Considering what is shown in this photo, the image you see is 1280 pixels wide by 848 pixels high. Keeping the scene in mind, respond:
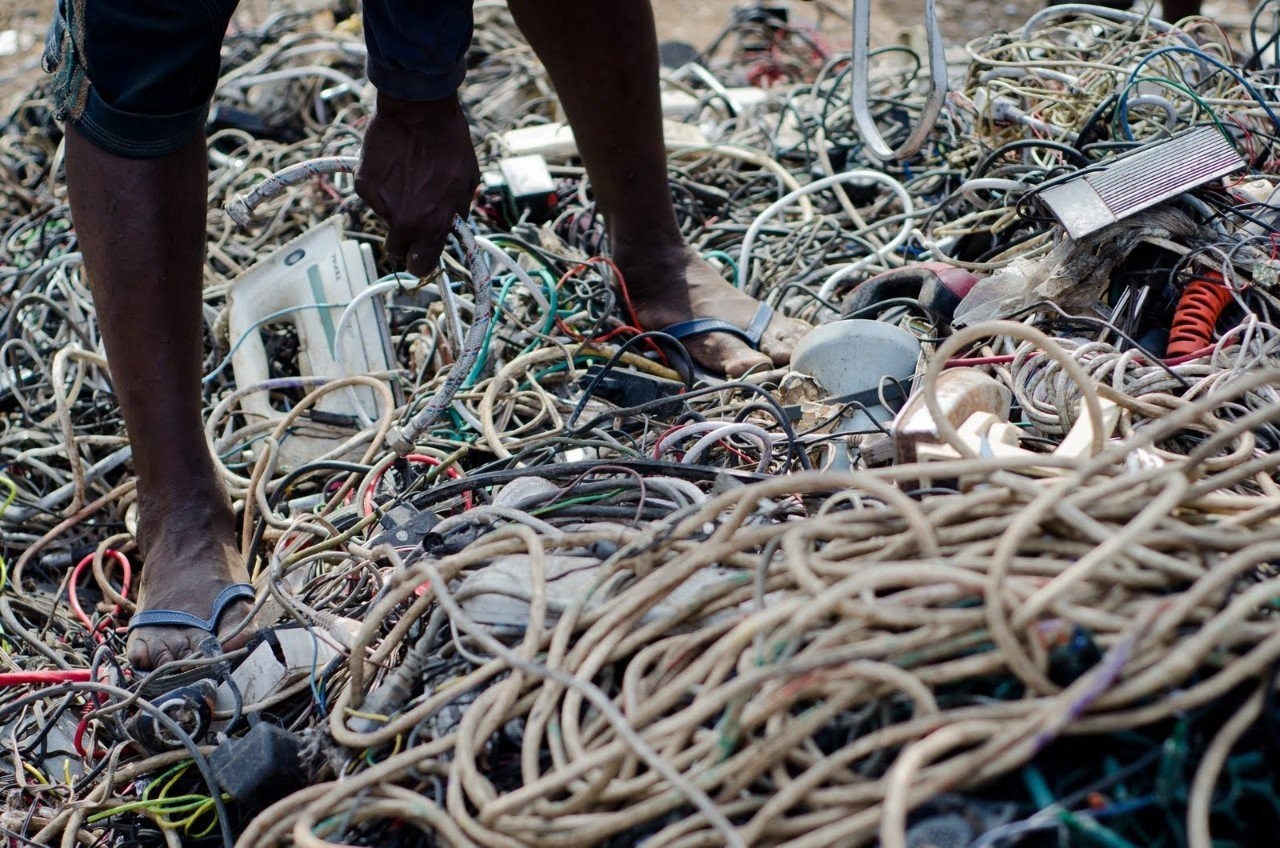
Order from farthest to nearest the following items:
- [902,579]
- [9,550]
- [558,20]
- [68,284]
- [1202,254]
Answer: [68,284] < [9,550] < [558,20] < [1202,254] < [902,579]

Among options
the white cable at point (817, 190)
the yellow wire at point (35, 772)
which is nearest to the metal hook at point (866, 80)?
the white cable at point (817, 190)

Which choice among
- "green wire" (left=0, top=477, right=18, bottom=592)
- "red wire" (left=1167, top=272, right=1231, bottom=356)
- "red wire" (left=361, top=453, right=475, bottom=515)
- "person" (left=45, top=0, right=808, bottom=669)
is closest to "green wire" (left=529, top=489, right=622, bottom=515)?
"red wire" (left=361, top=453, right=475, bottom=515)

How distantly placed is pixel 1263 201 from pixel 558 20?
1305 mm

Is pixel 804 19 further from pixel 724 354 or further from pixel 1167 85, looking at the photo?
pixel 724 354

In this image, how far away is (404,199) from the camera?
1848 mm

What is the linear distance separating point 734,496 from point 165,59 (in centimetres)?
104

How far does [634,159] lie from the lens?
233 centimetres

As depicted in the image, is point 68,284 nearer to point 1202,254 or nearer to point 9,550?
point 9,550

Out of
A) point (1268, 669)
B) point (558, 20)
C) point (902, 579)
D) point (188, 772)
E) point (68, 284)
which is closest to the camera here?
point (1268, 669)

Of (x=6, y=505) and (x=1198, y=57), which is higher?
(x=1198, y=57)

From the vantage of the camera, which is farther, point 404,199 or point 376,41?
point 404,199

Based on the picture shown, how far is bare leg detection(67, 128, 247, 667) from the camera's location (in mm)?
1810

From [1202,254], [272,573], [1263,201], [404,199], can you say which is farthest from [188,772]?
[1263,201]

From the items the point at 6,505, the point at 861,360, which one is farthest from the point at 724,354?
the point at 6,505
